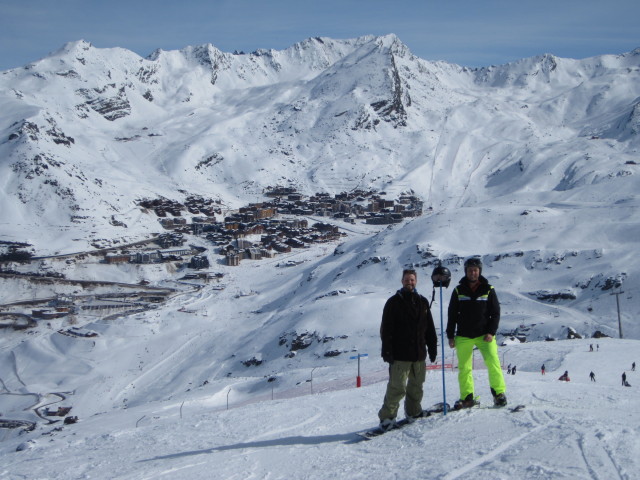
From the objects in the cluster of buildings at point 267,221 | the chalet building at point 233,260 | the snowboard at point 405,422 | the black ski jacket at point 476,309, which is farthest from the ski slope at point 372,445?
the cluster of buildings at point 267,221

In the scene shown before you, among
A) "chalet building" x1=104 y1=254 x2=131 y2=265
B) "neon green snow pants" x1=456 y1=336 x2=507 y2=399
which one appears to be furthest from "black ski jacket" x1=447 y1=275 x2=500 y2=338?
"chalet building" x1=104 y1=254 x2=131 y2=265

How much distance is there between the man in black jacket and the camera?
6.54 meters

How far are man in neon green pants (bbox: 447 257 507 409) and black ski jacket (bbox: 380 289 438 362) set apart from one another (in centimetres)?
52

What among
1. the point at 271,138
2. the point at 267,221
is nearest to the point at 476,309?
the point at 267,221

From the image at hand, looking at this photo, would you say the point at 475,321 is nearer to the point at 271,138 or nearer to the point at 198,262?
the point at 198,262

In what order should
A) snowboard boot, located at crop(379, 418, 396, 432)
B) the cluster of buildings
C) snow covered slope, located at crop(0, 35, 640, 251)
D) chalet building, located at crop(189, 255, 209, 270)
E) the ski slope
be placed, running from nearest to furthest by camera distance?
1. the ski slope
2. snowboard boot, located at crop(379, 418, 396, 432)
3. chalet building, located at crop(189, 255, 209, 270)
4. the cluster of buildings
5. snow covered slope, located at crop(0, 35, 640, 251)

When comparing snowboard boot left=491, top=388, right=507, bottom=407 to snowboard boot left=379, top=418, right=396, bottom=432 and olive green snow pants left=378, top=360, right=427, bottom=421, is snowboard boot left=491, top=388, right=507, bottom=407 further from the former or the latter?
snowboard boot left=379, top=418, right=396, bottom=432

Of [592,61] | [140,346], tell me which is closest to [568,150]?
[140,346]

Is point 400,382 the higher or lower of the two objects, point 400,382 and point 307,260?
the lower

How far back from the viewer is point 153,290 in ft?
171

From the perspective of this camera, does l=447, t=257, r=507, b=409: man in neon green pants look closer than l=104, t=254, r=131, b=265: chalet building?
Yes

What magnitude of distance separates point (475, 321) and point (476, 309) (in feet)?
0.46

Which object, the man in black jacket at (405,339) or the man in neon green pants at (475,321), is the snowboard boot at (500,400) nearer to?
the man in neon green pants at (475,321)

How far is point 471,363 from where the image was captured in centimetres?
704
